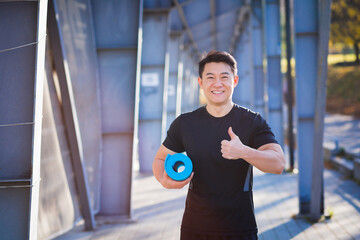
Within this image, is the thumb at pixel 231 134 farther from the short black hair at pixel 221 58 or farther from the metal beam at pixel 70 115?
the metal beam at pixel 70 115

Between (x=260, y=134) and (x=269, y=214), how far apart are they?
20.0 ft

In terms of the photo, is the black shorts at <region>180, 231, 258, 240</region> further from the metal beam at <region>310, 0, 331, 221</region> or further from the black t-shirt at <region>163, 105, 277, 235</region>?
the metal beam at <region>310, 0, 331, 221</region>

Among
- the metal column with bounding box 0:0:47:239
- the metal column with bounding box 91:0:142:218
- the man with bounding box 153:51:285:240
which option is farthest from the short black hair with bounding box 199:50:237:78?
the metal column with bounding box 91:0:142:218

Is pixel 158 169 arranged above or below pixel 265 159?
below

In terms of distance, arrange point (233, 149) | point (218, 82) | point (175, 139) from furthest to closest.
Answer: point (175, 139)
point (218, 82)
point (233, 149)

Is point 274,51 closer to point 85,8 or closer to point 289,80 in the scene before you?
point 289,80

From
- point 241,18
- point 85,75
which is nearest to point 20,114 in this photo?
point 85,75

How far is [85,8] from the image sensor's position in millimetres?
7957

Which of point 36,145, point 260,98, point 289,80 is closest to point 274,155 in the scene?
point 36,145

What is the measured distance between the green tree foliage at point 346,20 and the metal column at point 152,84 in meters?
29.0

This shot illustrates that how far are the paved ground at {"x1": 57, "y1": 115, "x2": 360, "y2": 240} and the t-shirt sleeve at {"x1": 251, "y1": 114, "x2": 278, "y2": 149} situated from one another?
4.53 m

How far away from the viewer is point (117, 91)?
8.31 metres

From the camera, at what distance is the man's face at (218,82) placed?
3.29 m

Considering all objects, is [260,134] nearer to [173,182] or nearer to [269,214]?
[173,182]
